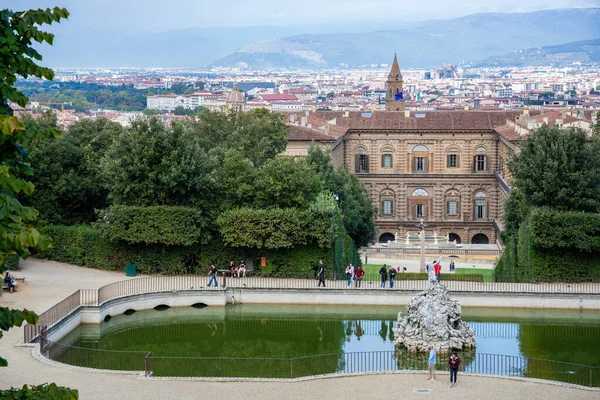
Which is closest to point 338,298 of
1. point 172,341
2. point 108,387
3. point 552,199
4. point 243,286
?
point 243,286

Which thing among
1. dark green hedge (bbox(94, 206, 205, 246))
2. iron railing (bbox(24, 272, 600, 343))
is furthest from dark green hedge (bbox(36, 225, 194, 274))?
iron railing (bbox(24, 272, 600, 343))

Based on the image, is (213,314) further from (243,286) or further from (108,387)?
(108,387)

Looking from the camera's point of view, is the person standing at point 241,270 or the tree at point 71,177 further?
the tree at point 71,177

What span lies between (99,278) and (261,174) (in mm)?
7947

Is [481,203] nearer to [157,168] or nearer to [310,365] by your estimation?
[157,168]

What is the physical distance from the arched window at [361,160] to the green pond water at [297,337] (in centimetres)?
4401

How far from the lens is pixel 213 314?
→ 37.3 meters

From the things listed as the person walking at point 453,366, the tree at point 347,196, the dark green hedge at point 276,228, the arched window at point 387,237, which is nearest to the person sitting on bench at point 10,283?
the dark green hedge at point 276,228

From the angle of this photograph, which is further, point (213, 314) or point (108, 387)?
point (213, 314)

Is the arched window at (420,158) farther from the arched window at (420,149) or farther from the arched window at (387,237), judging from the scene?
the arched window at (387,237)

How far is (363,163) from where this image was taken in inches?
3228

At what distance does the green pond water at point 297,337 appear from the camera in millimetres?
30125

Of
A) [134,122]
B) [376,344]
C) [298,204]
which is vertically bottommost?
[376,344]

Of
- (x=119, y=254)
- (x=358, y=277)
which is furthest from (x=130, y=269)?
(x=358, y=277)
